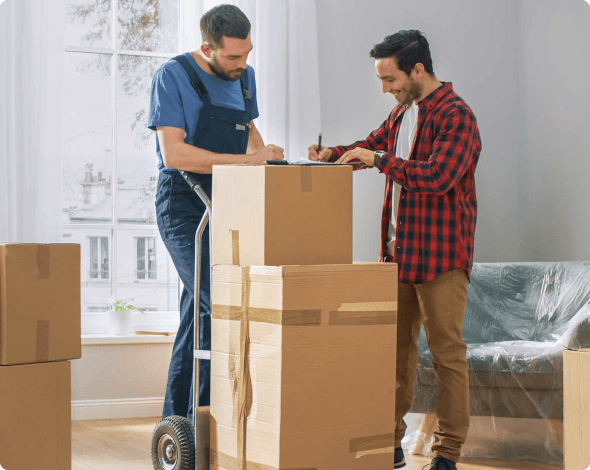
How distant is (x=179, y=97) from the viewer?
7.22ft

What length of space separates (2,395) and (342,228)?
900 millimetres

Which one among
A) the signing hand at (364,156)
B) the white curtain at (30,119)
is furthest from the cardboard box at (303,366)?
the white curtain at (30,119)

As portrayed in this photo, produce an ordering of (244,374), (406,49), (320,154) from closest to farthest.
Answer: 1. (244,374)
2. (406,49)
3. (320,154)

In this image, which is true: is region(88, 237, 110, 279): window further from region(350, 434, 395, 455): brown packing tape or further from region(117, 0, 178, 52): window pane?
region(350, 434, 395, 455): brown packing tape

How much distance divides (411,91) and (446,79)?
181 centimetres

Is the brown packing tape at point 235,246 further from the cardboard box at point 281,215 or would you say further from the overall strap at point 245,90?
the overall strap at point 245,90

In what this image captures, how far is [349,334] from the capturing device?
170 cm

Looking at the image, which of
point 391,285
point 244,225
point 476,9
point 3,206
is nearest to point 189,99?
point 244,225

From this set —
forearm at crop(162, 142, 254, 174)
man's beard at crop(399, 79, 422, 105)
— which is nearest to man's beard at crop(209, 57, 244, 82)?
forearm at crop(162, 142, 254, 174)

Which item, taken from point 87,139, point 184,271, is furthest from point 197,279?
point 87,139

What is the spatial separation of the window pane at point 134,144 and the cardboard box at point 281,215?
188 centimetres

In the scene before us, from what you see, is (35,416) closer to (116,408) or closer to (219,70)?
(219,70)

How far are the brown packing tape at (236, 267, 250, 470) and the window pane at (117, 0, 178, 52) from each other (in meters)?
2.29

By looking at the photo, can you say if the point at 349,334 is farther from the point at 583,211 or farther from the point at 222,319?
the point at 583,211
